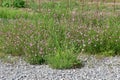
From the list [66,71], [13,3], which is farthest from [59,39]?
[13,3]

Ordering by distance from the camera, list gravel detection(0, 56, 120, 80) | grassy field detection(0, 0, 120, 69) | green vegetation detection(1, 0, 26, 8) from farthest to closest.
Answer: green vegetation detection(1, 0, 26, 8) < grassy field detection(0, 0, 120, 69) < gravel detection(0, 56, 120, 80)

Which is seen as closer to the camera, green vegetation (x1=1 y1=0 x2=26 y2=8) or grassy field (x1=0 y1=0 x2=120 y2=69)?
grassy field (x1=0 y1=0 x2=120 y2=69)

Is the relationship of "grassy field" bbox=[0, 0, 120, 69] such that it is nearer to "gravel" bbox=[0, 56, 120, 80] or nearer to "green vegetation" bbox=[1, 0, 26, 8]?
"gravel" bbox=[0, 56, 120, 80]

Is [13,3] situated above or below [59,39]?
below

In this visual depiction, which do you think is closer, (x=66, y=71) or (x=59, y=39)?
(x=66, y=71)

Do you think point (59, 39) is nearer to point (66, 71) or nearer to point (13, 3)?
point (66, 71)

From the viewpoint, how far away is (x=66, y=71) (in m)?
6.68

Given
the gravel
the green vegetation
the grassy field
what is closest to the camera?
the gravel

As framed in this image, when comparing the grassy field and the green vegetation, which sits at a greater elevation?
the grassy field

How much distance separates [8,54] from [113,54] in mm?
2405

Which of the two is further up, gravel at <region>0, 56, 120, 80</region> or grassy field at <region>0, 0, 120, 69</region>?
grassy field at <region>0, 0, 120, 69</region>

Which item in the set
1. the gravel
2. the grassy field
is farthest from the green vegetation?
the gravel

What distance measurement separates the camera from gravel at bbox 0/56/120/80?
6.23m

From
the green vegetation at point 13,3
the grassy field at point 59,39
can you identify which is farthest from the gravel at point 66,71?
the green vegetation at point 13,3
